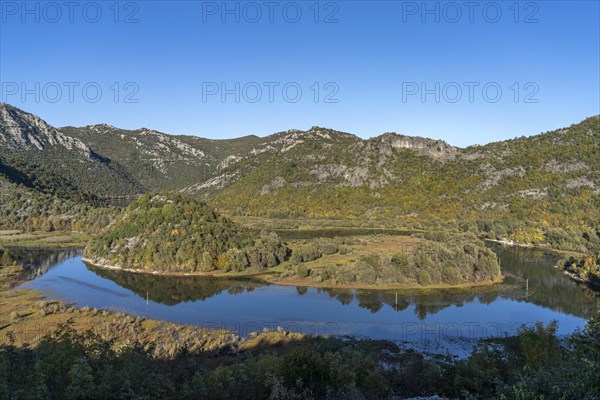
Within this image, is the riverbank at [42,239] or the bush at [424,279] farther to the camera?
the riverbank at [42,239]

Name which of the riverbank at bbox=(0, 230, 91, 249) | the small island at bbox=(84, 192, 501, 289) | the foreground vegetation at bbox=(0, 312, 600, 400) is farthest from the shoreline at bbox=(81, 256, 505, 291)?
the foreground vegetation at bbox=(0, 312, 600, 400)

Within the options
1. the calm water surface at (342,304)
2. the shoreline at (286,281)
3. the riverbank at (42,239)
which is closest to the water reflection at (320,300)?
the calm water surface at (342,304)

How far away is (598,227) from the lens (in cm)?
12075

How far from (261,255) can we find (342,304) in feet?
100

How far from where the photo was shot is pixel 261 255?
305 ft

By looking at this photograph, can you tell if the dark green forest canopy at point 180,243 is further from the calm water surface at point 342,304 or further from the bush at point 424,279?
the bush at point 424,279

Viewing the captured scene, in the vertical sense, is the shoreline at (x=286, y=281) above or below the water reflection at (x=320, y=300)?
above

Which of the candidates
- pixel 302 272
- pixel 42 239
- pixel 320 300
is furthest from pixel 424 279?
pixel 42 239

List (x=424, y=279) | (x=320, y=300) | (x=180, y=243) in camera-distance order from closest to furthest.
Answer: (x=320, y=300) → (x=424, y=279) → (x=180, y=243)

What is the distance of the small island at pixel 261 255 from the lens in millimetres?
78375

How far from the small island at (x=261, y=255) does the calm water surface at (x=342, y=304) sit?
426cm

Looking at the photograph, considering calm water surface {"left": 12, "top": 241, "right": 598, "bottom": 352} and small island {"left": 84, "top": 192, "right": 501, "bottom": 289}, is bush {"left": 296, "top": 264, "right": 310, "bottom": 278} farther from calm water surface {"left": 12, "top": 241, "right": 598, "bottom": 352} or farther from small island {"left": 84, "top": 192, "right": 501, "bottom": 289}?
calm water surface {"left": 12, "top": 241, "right": 598, "bottom": 352}

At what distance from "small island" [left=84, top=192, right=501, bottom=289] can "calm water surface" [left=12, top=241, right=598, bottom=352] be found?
168 inches

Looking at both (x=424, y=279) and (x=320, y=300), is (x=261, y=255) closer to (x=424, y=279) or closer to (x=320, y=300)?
(x=320, y=300)
